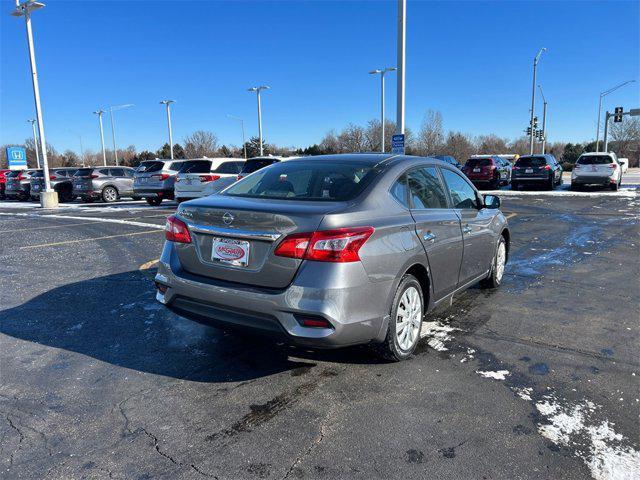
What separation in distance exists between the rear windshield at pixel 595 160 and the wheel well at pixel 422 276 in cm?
2104

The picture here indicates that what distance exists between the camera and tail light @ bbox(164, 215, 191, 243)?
3625mm

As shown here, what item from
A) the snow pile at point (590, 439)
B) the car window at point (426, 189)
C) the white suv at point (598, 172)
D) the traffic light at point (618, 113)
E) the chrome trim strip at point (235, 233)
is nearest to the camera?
the snow pile at point (590, 439)

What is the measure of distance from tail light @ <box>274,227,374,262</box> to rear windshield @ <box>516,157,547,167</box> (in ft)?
72.0

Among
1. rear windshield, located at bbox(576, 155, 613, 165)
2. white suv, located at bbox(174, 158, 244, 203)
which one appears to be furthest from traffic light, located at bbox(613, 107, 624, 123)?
white suv, located at bbox(174, 158, 244, 203)

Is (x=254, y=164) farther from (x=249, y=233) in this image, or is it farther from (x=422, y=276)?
(x=249, y=233)

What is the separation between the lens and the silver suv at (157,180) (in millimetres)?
18062

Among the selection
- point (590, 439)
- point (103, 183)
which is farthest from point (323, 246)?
point (103, 183)

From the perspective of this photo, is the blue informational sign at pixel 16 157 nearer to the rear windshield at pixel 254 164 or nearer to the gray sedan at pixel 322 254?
the rear windshield at pixel 254 164

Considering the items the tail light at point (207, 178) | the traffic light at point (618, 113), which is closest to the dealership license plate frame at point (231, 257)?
the tail light at point (207, 178)

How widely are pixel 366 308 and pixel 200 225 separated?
1.35m

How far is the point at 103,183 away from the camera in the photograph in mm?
21375

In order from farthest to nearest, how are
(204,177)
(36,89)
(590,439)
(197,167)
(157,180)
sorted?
(36,89) < (157,180) < (197,167) < (204,177) < (590,439)

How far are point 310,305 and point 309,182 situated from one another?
1274mm

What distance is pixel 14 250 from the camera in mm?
8680
